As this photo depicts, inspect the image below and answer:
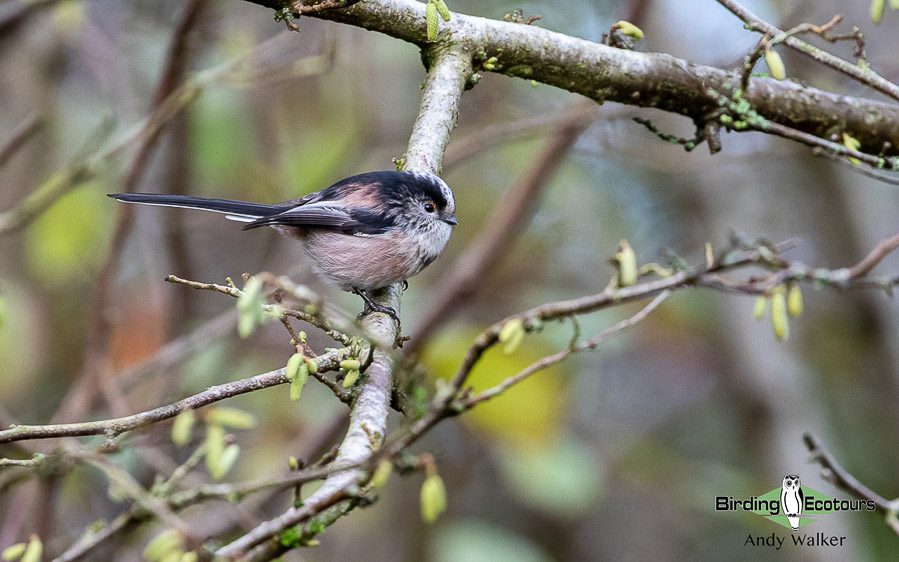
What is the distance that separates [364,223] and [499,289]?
266cm

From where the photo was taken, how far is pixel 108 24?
5.94 m

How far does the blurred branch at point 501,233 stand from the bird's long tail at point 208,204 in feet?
4.20

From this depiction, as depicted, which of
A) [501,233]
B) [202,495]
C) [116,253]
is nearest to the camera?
[202,495]

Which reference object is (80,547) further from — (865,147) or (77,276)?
(77,276)

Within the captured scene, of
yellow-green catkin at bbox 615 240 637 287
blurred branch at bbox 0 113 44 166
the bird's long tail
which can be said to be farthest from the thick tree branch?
blurred branch at bbox 0 113 44 166

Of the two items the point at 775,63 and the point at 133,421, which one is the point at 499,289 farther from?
Answer: the point at 133,421

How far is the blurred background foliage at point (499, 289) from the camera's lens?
4.48 metres

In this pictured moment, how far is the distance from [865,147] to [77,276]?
5.25 m

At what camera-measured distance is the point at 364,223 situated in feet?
11.4

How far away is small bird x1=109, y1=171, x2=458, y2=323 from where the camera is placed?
3.28 m

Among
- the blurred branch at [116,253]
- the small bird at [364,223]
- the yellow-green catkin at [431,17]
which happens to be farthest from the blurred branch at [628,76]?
the blurred branch at [116,253]

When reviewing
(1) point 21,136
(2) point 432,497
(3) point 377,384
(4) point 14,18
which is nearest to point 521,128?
(1) point 21,136

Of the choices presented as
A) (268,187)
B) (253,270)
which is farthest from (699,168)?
(253,270)

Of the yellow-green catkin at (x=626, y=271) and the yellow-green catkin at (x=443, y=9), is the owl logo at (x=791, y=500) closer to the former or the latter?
the yellow-green catkin at (x=626, y=271)
